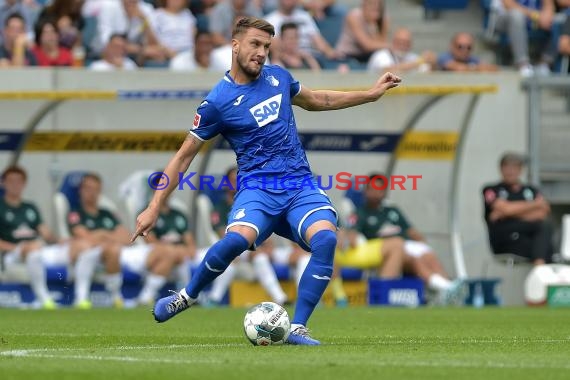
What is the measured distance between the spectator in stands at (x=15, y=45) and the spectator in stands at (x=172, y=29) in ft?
5.79

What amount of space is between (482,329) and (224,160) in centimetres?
722

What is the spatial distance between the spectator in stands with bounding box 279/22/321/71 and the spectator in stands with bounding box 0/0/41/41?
3.19 m

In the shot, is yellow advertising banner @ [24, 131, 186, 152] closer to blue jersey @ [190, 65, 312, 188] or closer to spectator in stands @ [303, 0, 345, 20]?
spectator in stands @ [303, 0, 345, 20]

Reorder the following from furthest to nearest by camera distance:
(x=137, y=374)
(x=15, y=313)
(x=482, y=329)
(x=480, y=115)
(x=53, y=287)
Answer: (x=480, y=115)
(x=53, y=287)
(x=15, y=313)
(x=482, y=329)
(x=137, y=374)

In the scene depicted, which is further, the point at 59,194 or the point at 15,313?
the point at 59,194

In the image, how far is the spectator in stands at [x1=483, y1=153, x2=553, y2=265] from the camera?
1662 cm

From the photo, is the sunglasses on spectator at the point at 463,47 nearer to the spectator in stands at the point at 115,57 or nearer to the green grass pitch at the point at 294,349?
the spectator in stands at the point at 115,57

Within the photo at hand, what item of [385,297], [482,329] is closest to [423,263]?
[385,297]

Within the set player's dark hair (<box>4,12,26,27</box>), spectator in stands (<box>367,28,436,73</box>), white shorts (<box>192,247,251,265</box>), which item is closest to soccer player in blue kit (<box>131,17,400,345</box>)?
white shorts (<box>192,247,251,265</box>)

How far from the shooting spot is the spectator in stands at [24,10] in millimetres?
17875

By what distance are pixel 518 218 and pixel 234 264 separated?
3412 mm

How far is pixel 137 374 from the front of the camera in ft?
21.3

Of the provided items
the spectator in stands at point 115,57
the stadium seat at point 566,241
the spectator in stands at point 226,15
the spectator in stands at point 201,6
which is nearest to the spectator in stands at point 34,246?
the spectator in stands at point 115,57

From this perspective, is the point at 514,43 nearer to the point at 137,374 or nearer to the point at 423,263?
the point at 423,263
